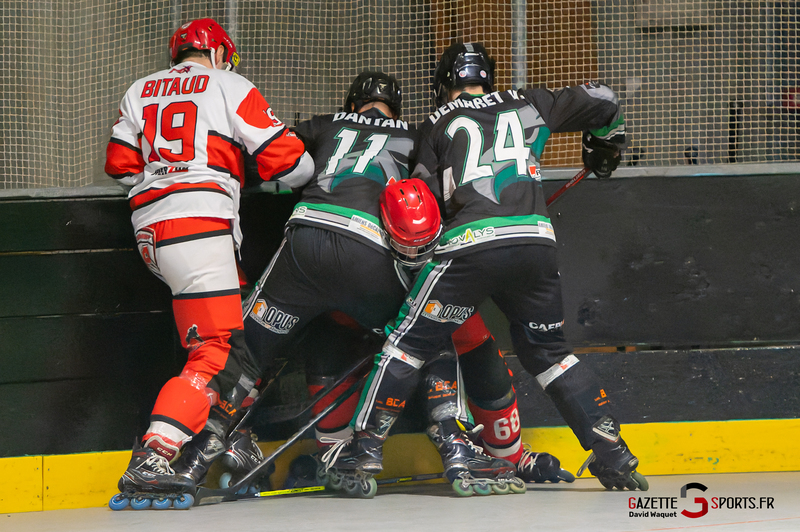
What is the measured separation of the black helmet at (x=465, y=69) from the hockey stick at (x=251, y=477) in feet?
4.29

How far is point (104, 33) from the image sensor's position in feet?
12.3

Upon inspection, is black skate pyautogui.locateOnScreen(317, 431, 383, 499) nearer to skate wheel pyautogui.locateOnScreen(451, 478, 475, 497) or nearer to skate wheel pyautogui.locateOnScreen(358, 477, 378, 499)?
skate wheel pyautogui.locateOnScreen(358, 477, 378, 499)

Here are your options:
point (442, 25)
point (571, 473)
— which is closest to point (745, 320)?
point (571, 473)

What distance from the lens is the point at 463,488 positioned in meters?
2.85

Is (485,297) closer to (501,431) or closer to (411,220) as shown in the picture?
(411,220)

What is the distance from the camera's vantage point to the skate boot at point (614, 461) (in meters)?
2.86

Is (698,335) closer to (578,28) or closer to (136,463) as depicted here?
(578,28)

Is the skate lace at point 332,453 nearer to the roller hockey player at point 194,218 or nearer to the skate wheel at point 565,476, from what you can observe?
the roller hockey player at point 194,218

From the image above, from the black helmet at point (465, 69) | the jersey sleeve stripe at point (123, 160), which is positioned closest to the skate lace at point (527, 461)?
the black helmet at point (465, 69)

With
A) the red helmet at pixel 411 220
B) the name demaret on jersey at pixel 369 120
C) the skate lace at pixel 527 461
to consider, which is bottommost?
→ the skate lace at pixel 527 461

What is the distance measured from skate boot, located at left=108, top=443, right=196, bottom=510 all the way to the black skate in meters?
0.58

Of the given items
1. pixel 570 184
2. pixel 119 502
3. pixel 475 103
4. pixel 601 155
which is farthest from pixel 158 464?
pixel 601 155

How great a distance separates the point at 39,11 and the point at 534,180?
257 centimetres

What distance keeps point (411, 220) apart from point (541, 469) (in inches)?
48.6
